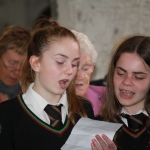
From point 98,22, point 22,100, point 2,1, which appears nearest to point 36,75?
point 22,100

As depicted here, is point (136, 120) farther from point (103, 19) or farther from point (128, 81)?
point (103, 19)

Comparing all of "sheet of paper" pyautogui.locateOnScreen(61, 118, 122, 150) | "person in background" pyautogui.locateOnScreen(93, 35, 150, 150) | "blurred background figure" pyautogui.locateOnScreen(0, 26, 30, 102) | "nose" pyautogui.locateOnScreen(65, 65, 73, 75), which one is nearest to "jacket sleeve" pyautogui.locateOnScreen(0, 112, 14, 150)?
"sheet of paper" pyautogui.locateOnScreen(61, 118, 122, 150)

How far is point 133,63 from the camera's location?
252 cm

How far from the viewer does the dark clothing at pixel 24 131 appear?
2.17m

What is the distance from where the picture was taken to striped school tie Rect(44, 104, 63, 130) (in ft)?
7.64

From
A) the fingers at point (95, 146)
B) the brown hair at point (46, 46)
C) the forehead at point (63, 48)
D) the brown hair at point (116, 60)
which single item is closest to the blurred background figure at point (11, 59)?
the brown hair at point (46, 46)

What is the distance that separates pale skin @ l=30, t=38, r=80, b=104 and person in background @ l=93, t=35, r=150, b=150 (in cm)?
35

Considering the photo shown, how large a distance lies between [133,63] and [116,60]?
162 mm

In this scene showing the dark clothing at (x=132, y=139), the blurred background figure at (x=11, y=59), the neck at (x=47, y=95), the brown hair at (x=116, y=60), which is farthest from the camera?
the blurred background figure at (x=11, y=59)

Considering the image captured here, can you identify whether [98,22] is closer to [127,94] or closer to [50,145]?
[127,94]

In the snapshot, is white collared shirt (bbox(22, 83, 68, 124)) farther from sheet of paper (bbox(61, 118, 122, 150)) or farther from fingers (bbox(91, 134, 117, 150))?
fingers (bbox(91, 134, 117, 150))

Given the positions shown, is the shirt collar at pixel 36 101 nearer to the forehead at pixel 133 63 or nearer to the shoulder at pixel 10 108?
the shoulder at pixel 10 108

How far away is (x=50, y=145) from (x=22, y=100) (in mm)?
304

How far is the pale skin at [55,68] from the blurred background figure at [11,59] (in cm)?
113
